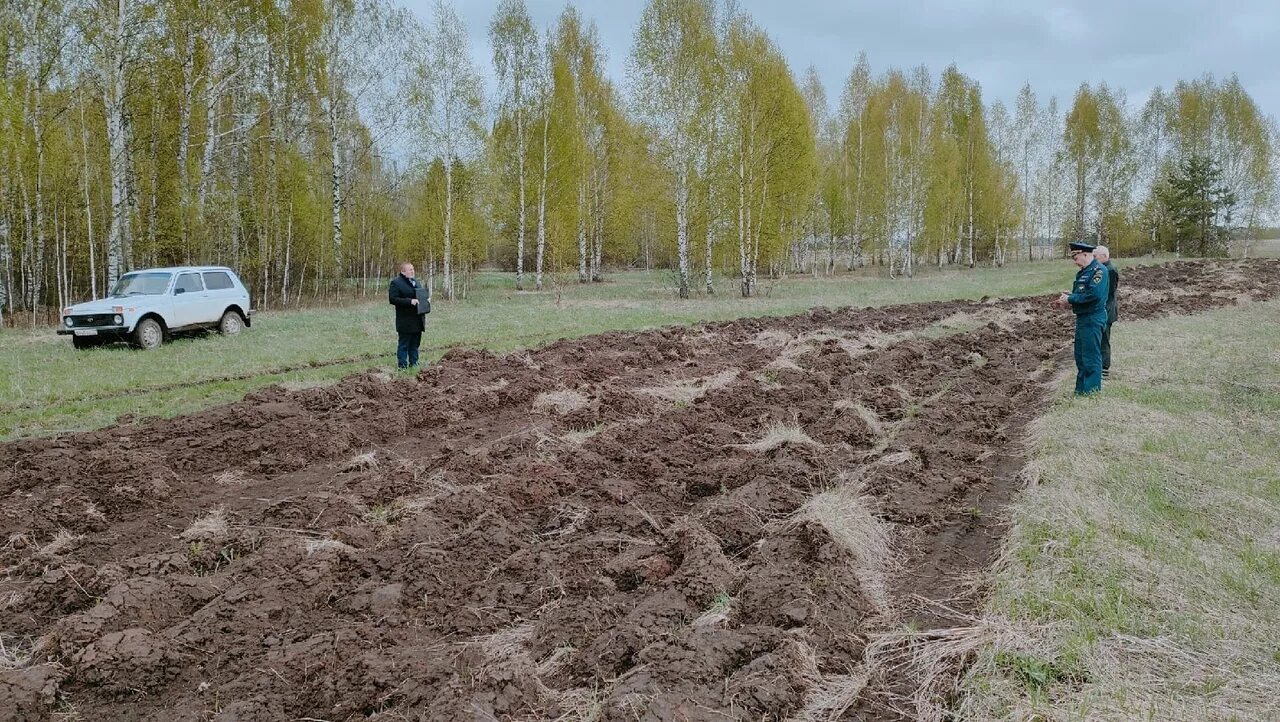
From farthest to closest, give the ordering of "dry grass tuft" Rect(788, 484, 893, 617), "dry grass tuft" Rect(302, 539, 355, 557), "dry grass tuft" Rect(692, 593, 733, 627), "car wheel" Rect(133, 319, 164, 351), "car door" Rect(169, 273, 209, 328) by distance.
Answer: "car door" Rect(169, 273, 209, 328) → "car wheel" Rect(133, 319, 164, 351) → "dry grass tuft" Rect(302, 539, 355, 557) → "dry grass tuft" Rect(788, 484, 893, 617) → "dry grass tuft" Rect(692, 593, 733, 627)

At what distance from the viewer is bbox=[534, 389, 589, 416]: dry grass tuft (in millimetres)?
7633

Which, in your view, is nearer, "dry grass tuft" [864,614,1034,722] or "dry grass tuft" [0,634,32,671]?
"dry grass tuft" [864,614,1034,722]

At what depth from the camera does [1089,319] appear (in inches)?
299

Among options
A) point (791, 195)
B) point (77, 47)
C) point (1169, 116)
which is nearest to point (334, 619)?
point (77, 47)

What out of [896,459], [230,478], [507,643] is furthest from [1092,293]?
[230,478]

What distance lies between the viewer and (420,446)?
21.7 feet

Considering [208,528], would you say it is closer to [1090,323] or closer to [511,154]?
[1090,323]

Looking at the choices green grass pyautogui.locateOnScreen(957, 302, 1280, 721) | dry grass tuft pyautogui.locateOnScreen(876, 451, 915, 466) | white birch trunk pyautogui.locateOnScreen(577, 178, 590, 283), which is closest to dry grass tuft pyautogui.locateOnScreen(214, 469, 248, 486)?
dry grass tuft pyautogui.locateOnScreen(876, 451, 915, 466)

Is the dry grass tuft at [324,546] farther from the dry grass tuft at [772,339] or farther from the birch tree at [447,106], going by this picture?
the birch tree at [447,106]

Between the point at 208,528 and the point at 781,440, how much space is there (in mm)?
4500

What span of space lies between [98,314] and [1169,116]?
5566 centimetres

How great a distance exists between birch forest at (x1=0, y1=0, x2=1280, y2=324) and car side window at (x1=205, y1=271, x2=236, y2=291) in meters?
3.32

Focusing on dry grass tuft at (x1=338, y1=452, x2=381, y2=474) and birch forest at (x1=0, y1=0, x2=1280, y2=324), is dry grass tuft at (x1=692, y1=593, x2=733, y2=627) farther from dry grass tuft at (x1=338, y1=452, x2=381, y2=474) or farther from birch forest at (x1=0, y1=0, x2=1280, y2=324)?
birch forest at (x1=0, y1=0, x2=1280, y2=324)

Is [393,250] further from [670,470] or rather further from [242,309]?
[670,470]
